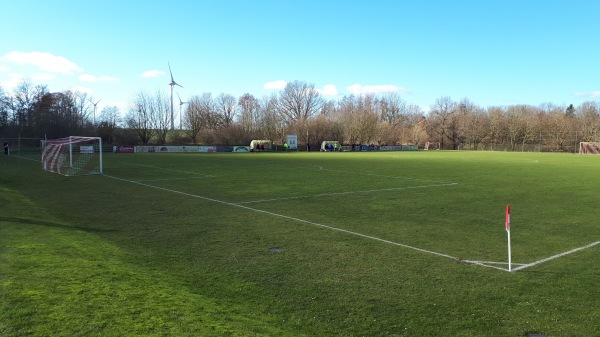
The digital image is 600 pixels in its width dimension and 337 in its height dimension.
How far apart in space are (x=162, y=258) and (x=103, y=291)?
2201 millimetres

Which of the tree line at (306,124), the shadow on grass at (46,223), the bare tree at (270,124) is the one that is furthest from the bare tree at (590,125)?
the shadow on grass at (46,223)

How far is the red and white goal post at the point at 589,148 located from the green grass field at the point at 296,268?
69211 millimetres

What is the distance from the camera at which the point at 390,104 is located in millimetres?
122438

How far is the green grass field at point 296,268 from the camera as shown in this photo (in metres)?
5.06

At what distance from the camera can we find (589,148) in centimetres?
7375

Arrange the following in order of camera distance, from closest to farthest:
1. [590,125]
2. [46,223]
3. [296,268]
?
1. [296,268]
2. [46,223]
3. [590,125]

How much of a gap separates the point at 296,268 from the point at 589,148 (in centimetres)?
8344

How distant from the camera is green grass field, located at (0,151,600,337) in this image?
5.06 metres

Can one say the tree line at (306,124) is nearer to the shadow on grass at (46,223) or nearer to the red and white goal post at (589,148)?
the red and white goal post at (589,148)

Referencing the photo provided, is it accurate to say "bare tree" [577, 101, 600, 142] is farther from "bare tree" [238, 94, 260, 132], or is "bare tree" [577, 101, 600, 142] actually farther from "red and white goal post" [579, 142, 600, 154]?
"bare tree" [238, 94, 260, 132]

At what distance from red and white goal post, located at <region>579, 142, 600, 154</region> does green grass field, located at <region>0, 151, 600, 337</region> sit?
2725 inches

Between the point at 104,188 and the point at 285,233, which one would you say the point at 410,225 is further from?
the point at 104,188

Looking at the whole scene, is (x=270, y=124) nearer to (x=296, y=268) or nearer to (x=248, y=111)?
(x=248, y=111)

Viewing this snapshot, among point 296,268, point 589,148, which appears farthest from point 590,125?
point 296,268
